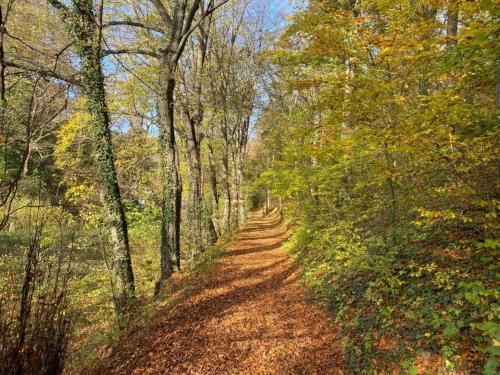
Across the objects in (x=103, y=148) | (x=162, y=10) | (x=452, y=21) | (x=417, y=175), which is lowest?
(x=417, y=175)

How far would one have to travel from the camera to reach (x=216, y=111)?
16641 mm

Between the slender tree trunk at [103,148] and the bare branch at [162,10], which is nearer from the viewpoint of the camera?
the slender tree trunk at [103,148]

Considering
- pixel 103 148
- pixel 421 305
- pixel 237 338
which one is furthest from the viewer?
pixel 103 148

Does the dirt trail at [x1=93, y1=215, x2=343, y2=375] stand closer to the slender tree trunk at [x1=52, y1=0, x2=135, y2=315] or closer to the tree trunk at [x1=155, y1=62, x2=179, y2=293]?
the slender tree trunk at [x1=52, y1=0, x2=135, y2=315]

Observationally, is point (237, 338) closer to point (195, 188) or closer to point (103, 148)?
point (103, 148)

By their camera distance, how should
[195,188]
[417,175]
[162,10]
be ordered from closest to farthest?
[417,175] → [162,10] → [195,188]

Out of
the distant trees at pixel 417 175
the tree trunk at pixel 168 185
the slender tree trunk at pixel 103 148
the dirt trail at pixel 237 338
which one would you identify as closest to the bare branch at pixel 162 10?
the tree trunk at pixel 168 185

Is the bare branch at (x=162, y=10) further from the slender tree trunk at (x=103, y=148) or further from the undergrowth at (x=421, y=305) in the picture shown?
the undergrowth at (x=421, y=305)

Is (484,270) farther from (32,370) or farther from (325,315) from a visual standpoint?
(32,370)

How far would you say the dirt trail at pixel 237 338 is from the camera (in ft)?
17.1

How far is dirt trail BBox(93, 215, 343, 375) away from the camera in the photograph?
5215mm

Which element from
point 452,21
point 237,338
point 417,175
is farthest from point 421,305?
point 452,21

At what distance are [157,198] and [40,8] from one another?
7.70 metres

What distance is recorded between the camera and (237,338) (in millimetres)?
6195
